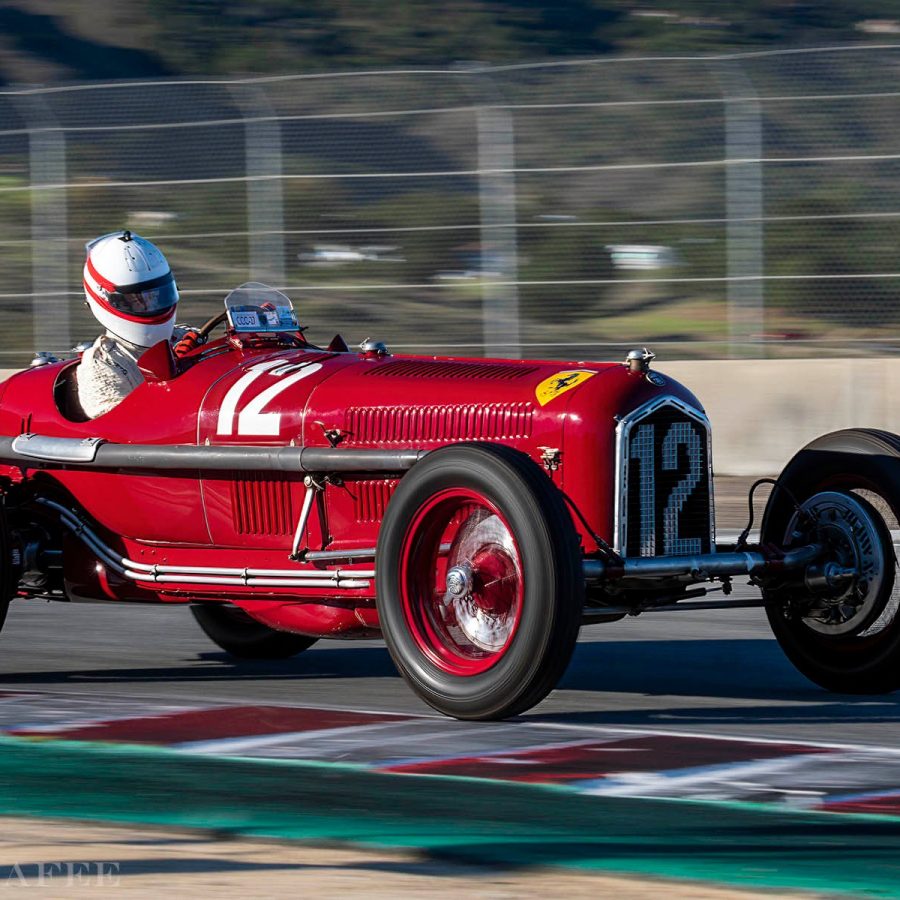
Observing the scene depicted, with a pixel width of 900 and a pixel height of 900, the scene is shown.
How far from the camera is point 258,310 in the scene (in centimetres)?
802

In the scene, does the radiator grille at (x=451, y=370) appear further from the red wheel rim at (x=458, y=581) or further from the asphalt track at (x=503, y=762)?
the asphalt track at (x=503, y=762)

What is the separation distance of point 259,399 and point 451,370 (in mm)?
746

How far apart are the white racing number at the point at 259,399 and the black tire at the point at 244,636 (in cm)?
104

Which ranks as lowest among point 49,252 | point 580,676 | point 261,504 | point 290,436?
point 580,676

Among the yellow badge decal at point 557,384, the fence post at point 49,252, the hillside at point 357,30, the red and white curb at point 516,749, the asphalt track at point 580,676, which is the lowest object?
the asphalt track at point 580,676

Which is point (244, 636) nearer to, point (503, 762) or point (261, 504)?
point (261, 504)

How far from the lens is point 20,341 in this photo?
613 inches

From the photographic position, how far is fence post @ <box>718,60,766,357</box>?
1345 cm

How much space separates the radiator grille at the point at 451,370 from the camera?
7.09 meters

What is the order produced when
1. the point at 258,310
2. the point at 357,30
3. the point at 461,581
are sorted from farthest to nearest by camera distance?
1. the point at 357,30
2. the point at 258,310
3. the point at 461,581

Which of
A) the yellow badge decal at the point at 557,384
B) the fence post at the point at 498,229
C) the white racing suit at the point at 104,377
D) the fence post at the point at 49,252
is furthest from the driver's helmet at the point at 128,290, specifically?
the fence post at the point at 49,252

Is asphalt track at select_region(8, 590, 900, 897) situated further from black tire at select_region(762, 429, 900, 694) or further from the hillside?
the hillside

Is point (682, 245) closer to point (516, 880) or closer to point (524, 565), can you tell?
point (524, 565)

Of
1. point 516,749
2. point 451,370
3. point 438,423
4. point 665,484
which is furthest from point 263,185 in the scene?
point 516,749
